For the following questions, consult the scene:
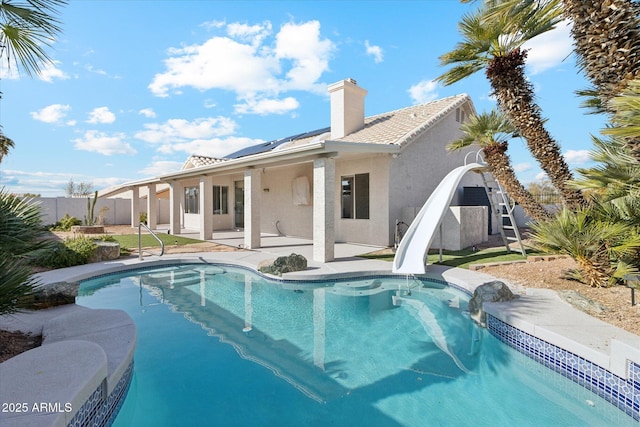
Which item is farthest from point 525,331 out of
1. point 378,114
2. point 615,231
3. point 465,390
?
point 378,114

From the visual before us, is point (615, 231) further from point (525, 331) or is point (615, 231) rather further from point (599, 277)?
point (525, 331)

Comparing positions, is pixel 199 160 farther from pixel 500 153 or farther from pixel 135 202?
pixel 500 153

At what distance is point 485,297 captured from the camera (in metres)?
6.98

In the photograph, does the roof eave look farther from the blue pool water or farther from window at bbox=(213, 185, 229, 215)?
window at bbox=(213, 185, 229, 215)

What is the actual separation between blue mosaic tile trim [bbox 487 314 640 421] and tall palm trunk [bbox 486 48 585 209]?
5069mm

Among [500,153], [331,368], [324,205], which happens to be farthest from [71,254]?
[500,153]

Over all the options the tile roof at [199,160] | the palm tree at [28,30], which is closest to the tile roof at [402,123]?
the tile roof at [199,160]

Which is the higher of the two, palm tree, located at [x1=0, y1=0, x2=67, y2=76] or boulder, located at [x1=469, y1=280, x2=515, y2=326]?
palm tree, located at [x1=0, y1=0, x2=67, y2=76]

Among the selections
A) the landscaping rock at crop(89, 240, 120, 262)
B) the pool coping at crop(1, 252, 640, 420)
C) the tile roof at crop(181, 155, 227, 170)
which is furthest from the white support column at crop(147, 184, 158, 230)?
the pool coping at crop(1, 252, 640, 420)

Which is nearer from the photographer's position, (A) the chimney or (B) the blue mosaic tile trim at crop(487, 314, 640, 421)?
(B) the blue mosaic tile trim at crop(487, 314, 640, 421)

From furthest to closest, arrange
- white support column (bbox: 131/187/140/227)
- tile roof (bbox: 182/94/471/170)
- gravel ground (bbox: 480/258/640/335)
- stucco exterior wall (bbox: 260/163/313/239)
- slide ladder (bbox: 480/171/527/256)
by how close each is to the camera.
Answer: white support column (bbox: 131/187/140/227)
stucco exterior wall (bbox: 260/163/313/239)
tile roof (bbox: 182/94/471/170)
slide ladder (bbox: 480/171/527/256)
gravel ground (bbox: 480/258/640/335)

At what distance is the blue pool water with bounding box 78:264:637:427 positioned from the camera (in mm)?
4078

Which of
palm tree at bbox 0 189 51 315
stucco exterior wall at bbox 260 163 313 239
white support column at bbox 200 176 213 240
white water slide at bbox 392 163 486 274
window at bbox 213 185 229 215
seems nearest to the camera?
palm tree at bbox 0 189 51 315

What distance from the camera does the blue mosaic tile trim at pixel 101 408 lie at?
325cm
